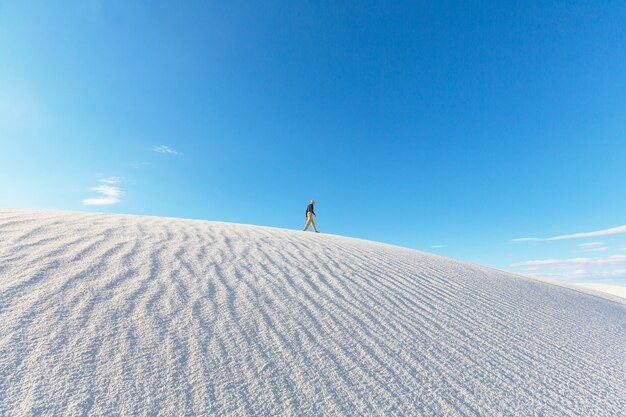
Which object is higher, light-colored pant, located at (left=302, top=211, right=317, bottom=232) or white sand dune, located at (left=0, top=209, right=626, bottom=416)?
light-colored pant, located at (left=302, top=211, right=317, bottom=232)

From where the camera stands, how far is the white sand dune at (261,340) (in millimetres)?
1970

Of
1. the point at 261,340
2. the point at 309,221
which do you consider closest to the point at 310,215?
the point at 309,221

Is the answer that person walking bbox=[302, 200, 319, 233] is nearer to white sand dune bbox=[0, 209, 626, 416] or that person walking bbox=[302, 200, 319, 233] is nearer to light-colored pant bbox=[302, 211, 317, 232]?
light-colored pant bbox=[302, 211, 317, 232]

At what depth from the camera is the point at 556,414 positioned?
7.28ft

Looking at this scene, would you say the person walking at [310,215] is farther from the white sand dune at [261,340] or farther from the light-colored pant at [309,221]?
the white sand dune at [261,340]

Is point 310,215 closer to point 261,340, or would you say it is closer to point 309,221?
point 309,221

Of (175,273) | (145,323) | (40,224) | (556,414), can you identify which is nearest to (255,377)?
(145,323)

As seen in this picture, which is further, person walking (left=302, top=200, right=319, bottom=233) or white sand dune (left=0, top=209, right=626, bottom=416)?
person walking (left=302, top=200, right=319, bottom=233)

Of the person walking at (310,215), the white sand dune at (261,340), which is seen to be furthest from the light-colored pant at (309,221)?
the white sand dune at (261,340)

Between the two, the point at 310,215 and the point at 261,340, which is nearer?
the point at 261,340

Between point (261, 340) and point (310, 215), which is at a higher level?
point (310, 215)

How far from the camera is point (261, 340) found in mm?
2572

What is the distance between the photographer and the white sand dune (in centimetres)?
197

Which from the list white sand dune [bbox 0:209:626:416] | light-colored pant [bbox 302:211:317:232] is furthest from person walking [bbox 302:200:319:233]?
white sand dune [bbox 0:209:626:416]
